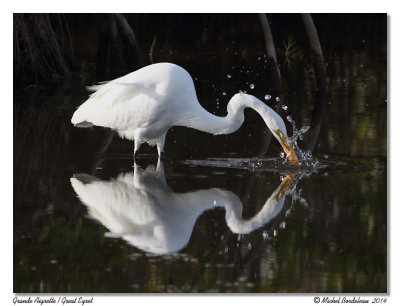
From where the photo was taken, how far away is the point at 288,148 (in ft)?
25.3

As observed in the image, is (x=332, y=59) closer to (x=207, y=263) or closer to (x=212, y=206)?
(x=212, y=206)

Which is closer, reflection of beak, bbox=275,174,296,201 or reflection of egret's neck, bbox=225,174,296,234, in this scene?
reflection of egret's neck, bbox=225,174,296,234

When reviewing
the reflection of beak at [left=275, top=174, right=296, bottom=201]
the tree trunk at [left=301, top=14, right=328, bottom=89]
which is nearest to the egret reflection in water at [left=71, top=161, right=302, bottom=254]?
the reflection of beak at [left=275, top=174, right=296, bottom=201]

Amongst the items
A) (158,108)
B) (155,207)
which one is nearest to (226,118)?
(158,108)

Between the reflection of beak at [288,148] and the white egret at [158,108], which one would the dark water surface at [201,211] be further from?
the white egret at [158,108]

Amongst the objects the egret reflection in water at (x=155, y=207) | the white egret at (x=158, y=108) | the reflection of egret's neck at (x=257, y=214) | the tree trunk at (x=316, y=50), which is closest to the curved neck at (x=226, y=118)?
the white egret at (x=158, y=108)

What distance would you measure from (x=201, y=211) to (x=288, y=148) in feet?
5.26

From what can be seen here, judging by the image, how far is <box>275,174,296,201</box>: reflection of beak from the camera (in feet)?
22.5

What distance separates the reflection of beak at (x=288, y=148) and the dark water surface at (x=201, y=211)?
9 cm

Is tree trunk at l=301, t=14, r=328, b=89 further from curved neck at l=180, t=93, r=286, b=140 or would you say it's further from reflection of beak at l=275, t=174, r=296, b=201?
reflection of beak at l=275, t=174, r=296, b=201

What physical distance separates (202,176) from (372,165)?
1.60 metres

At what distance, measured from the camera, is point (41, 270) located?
520 cm

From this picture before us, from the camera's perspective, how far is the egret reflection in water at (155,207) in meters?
5.78

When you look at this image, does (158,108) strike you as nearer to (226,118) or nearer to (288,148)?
(226,118)
